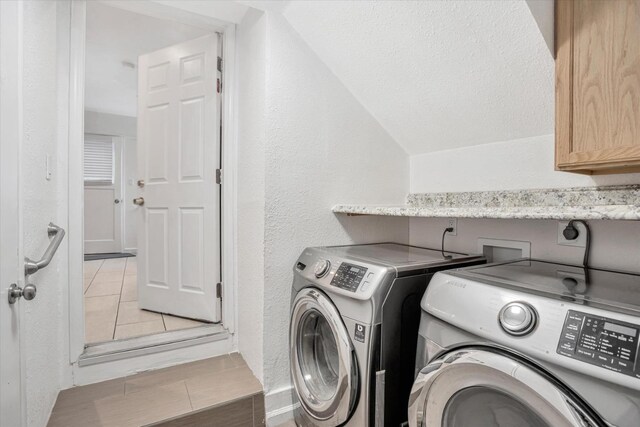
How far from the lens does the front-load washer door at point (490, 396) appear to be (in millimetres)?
690

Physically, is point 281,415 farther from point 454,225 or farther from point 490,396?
point 454,225

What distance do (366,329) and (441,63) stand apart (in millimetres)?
1186

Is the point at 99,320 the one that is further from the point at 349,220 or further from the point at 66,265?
Answer: the point at 349,220

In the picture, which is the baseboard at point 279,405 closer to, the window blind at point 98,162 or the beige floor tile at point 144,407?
the beige floor tile at point 144,407

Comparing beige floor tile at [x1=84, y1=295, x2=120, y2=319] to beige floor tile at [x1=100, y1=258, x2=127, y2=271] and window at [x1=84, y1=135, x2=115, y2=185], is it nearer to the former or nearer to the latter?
beige floor tile at [x1=100, y1=258, x2=127, y2=271]

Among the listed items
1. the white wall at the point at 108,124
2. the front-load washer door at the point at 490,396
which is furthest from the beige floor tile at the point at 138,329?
the white wall at the point at 108,124

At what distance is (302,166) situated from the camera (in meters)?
1.74

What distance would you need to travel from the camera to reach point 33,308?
1.23 m

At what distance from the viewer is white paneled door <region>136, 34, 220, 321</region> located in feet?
7.15

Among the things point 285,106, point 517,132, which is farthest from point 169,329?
point 517,132

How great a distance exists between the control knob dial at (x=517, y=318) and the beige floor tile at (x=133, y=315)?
226cm

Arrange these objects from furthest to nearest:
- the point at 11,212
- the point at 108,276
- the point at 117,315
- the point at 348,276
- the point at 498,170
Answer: the point at 108,276, the point at 117,315, the point at 498,170, the point at 348,276, the point at 11,212

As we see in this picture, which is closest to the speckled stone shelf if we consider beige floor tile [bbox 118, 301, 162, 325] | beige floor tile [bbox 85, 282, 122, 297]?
beige floor tile [bbox 118, 301, 162, 325]

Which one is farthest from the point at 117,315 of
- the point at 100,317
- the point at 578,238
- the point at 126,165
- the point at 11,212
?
the point at 126,165
